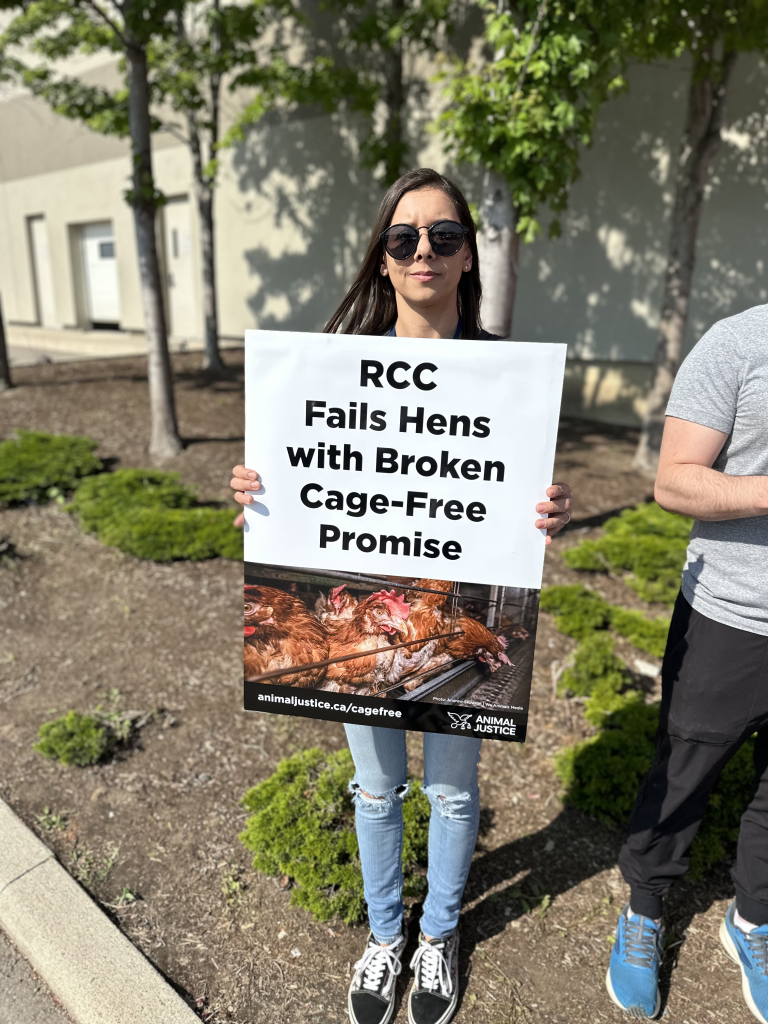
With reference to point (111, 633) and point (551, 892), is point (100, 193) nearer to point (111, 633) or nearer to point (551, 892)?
point (111, 633)

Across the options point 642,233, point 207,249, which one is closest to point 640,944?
point 642,233

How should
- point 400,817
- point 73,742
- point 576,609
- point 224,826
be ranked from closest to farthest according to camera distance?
point 400,817, point 224,826, point 73,742, point 576,609

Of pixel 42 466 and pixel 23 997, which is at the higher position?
pixel 42 466

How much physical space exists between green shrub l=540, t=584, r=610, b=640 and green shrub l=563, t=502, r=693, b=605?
1.41ft

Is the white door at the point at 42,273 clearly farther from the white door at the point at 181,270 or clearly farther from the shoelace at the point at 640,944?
the shoelace at the point at 640,944

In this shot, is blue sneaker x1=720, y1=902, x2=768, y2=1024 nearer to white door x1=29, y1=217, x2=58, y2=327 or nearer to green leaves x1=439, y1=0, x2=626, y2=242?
green leaves x1=439, y1=0, x2=626, y2=242

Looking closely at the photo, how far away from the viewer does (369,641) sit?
1.77 m

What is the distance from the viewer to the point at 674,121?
796cm

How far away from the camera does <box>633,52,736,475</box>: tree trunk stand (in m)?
5.94

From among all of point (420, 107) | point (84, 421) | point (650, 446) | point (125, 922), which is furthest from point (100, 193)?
point (125, 922)

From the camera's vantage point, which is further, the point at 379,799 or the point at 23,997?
the point at 23,997

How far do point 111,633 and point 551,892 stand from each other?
2667mm

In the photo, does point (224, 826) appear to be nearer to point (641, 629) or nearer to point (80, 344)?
point (641, 629)

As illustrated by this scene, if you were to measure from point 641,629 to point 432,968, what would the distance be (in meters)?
2.32
